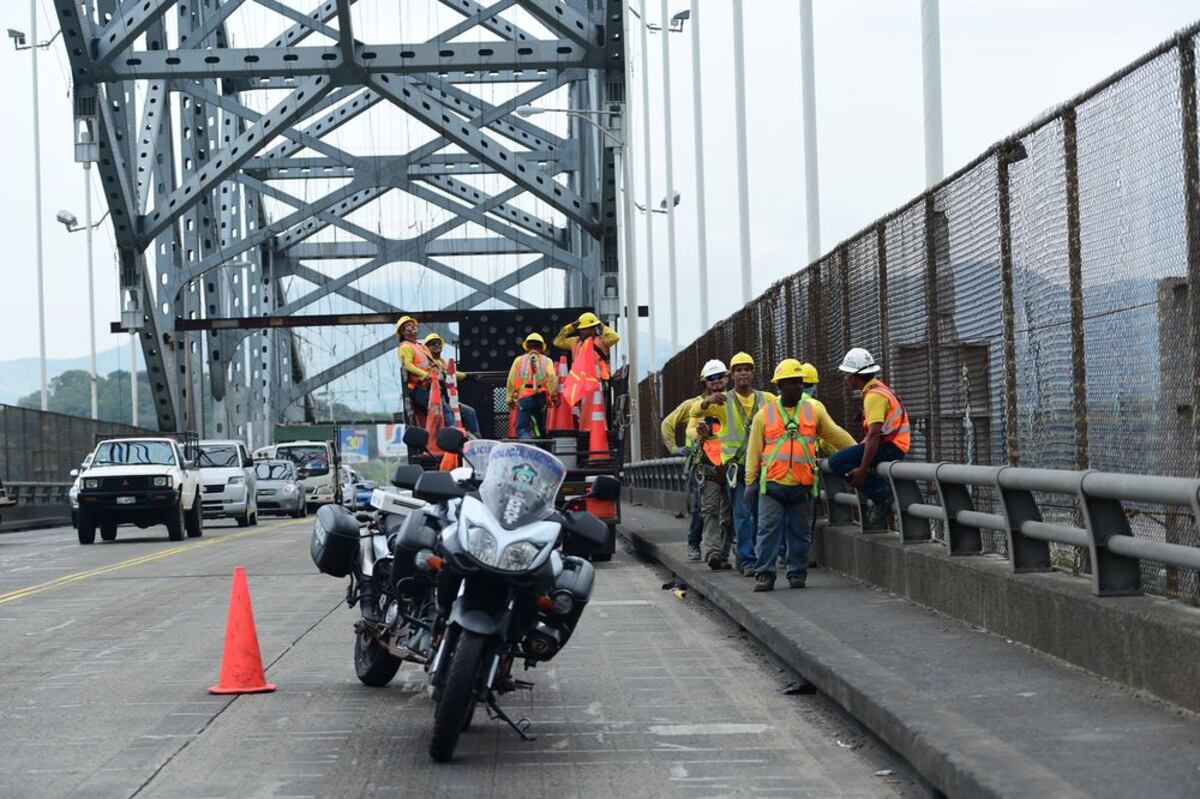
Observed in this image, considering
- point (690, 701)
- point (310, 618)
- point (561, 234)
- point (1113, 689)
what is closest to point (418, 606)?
point (690, 701)

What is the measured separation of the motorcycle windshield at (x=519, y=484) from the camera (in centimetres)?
823

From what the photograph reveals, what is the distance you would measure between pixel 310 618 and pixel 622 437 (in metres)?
7.68

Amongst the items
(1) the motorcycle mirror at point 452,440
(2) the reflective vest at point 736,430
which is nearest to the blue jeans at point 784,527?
(2) the reflective vest at point 736,430

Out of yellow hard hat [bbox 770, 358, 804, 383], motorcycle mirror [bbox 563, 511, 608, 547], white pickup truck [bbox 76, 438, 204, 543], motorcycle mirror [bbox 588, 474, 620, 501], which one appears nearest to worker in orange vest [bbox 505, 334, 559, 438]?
yellow hard hat [bbox 770, 358, 804, 383]

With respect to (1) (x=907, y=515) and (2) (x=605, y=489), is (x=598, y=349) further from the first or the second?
(2) (x=605, y=489)

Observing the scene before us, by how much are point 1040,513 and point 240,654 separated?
14.4ft

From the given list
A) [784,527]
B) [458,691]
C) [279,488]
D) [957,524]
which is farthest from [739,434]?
[279,488]

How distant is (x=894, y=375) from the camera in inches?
595

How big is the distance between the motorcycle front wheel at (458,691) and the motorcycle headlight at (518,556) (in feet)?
1.01

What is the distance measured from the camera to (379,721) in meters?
9.48

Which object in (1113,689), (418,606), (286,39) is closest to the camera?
(1113,689)

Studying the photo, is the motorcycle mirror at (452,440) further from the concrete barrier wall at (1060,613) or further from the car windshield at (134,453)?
the car windshield at (134,453)

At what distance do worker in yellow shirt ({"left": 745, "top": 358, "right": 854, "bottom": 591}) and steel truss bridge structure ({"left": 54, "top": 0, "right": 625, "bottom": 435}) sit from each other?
25.3 meters

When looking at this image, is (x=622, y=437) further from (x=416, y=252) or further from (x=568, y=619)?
(x=416, y=252)
